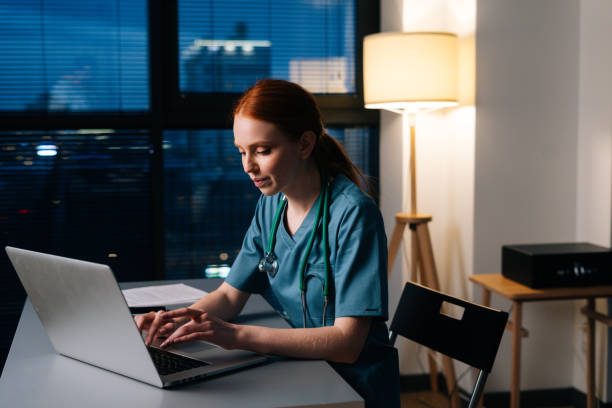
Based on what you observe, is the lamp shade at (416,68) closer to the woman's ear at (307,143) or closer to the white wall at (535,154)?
the white wall at (535,154)

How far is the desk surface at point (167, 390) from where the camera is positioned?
105cm

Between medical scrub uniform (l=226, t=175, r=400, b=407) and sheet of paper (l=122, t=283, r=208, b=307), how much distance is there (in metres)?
0.29

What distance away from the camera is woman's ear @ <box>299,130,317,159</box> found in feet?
4.91

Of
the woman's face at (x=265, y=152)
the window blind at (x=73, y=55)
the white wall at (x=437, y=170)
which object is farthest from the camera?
the window blind at (x=73, y=55)

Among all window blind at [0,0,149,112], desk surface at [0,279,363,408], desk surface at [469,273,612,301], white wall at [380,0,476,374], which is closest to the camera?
desk surface at [0,279,363,408]

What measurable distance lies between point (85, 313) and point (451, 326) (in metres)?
0.74

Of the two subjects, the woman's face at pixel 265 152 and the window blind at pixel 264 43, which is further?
the window blind at pixel 264 43

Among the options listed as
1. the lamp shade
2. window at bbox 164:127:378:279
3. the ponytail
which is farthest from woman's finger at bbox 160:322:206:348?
window at bbox 164:127:378:279

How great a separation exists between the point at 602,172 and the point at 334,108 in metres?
1.21

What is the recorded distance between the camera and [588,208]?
270cm

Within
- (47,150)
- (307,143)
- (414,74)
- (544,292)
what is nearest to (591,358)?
(544,292)

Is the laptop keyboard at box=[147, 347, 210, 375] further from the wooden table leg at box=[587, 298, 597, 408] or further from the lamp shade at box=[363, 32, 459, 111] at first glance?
the wooden table leg at box=[587, 298, 597, 408]

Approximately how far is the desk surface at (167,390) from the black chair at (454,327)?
0.32 m

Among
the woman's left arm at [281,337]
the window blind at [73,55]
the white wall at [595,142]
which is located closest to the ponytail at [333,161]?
the woman's left arm at [281,337]
